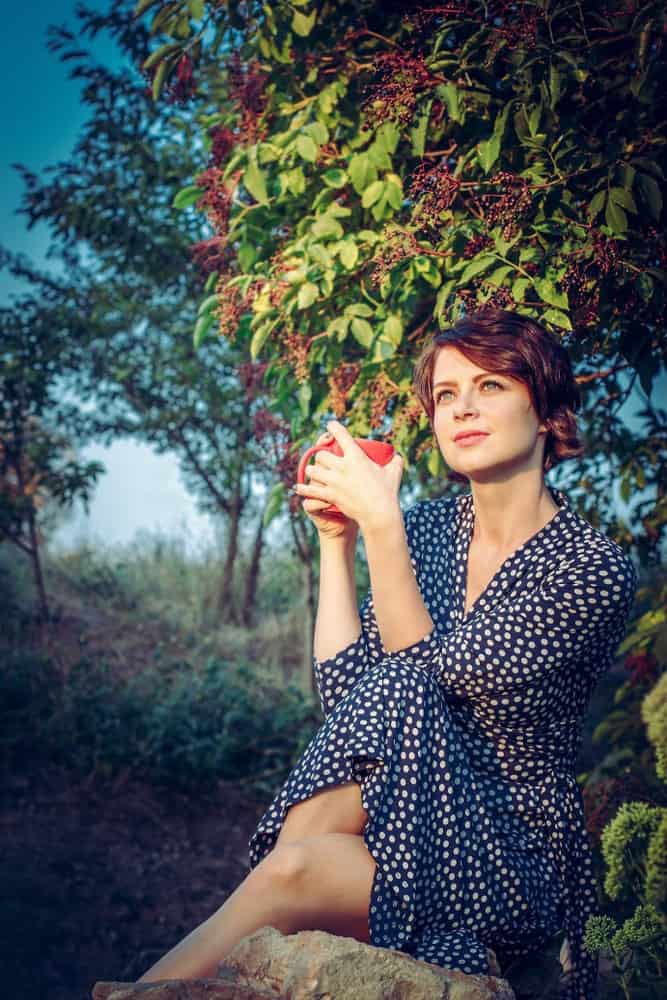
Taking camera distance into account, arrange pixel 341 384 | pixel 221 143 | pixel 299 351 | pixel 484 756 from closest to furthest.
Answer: pixel 484 756 < pixel 299 351 < pixel 341 384 < pixel 221 143

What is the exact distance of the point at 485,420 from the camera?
76.0 inches

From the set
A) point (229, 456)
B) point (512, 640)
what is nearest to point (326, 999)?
point (512, 640)

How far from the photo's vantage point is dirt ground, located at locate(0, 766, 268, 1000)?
109 inches

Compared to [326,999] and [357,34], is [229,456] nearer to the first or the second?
[357,34]

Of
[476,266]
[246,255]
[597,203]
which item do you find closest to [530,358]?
[476,266]

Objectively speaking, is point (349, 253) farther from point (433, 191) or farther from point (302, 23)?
point (302, 23)

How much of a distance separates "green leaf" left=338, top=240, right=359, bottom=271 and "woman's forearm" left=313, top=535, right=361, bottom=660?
0.73 m

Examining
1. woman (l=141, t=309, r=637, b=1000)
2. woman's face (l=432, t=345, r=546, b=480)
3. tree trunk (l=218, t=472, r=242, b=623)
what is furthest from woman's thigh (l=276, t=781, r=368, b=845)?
tree trunk (l=218, t=472, r=242, b=623)

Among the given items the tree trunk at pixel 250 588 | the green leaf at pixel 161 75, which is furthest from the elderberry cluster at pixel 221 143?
the tree trunk at pixel 250 588

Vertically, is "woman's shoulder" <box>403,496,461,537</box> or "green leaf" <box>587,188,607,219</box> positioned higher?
"green leaf" <box>587,188,607,219</box>

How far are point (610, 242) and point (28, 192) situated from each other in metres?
3.83

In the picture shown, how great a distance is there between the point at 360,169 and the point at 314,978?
1.91 m

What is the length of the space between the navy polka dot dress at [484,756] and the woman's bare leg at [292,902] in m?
0.04

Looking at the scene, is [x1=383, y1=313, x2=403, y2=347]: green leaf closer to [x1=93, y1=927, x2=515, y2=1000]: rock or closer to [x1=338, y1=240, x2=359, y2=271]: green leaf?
[x1=338, y1=240, x2=359, y2=271]: green leaf
